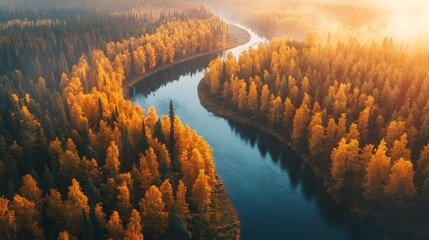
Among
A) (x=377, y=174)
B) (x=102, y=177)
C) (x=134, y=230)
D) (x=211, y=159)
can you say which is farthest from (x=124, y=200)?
(x=377, y=174)

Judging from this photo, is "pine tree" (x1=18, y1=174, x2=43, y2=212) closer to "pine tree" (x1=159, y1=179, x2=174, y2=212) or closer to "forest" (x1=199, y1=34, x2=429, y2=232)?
"pine tree" (x1=159, y1=179, x2=174, y2=212)

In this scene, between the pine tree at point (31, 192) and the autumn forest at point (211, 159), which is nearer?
the pine tree at point (31, 192)

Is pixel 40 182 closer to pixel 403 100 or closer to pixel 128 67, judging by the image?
pixel 403 100

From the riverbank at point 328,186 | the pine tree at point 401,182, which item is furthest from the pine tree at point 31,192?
the pine tree at point 401,182

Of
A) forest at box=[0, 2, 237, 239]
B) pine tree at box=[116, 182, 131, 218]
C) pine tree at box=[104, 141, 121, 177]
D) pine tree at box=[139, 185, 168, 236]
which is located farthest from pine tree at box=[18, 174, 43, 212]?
pine tree at box=[139, 185, 168, 236]

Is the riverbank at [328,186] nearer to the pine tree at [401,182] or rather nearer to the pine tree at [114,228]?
the pine tree at [401,182]

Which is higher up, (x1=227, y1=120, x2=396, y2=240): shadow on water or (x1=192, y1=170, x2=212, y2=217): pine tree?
(x1=192, y1=170, x2=212, y2=217): pine tree

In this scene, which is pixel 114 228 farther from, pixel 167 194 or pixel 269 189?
pixel 269 189
